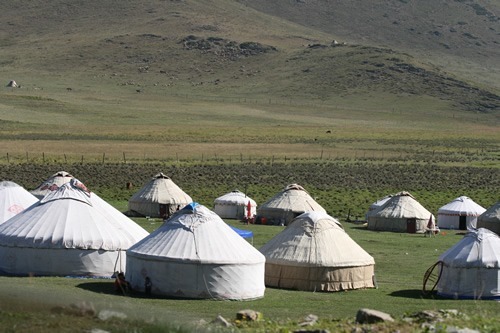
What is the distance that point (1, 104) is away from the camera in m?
112

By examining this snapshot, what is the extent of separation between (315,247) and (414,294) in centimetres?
229

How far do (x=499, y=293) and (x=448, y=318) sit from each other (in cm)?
813

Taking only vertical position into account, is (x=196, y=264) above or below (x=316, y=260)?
below

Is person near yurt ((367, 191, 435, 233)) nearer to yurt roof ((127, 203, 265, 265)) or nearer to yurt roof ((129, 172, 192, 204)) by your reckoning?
yurt roof ((129, 172, 192, 204))

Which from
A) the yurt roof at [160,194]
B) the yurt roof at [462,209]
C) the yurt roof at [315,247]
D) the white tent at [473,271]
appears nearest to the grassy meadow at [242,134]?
the white tent at [473,271]

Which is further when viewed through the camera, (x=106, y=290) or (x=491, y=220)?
(x=491, y=220)

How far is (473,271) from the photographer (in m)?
22.8

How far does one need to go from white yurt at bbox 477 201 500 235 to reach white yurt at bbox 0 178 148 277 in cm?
1535

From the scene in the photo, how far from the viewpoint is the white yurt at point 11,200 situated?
1137 inches

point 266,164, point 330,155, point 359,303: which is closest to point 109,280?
point 359,303

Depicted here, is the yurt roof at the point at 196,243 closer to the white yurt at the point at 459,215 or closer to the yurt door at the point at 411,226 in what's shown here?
the yurt door at the point at 411,226

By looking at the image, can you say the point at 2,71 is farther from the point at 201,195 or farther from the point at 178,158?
the point at 201,195

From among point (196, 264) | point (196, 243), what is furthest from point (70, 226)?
point (196, 264)

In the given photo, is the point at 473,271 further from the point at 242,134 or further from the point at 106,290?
the point at 242,134
